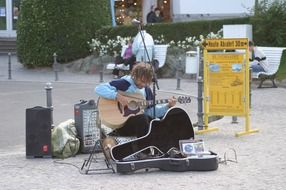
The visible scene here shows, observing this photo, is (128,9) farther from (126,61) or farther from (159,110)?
(159,110)

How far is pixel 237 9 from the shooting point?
28.7 m

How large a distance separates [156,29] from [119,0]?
12.5 m

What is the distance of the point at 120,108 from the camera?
25.6ft

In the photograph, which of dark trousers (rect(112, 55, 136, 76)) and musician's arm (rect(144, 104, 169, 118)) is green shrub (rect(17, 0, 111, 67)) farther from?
musician's arm (rect(144, 104, 169, 118))

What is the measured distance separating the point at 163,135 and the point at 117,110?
679 millimetres

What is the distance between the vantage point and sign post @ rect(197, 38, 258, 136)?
984 centimetres

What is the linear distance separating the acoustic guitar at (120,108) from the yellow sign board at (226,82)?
90.5 inches

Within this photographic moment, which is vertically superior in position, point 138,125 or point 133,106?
point 133,106

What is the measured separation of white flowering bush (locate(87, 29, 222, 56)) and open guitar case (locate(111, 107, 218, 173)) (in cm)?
1338

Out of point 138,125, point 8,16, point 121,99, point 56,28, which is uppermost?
point 8,16

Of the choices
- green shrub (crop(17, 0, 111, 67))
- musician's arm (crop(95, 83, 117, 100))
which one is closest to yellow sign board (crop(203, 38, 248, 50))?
musician's arm (crop(95, 83, 117, 100))

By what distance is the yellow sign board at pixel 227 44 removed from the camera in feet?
31.8

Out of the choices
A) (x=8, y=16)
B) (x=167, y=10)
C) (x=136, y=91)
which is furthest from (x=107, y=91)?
(x=8, y=16)

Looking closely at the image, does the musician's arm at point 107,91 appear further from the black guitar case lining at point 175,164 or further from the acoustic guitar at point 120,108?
the black guitar case lining at point 175,164
